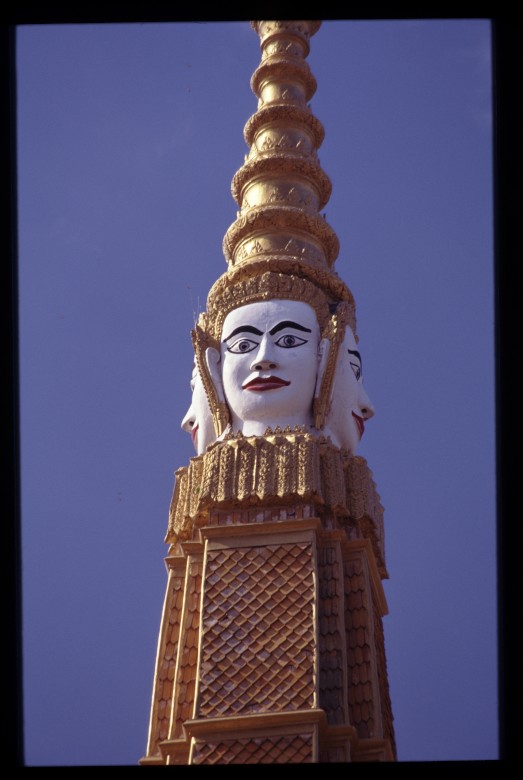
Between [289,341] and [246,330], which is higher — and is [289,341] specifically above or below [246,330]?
below

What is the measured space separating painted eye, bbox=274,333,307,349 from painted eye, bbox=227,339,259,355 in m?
0.26

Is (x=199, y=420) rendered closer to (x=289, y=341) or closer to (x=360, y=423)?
(x=289, y=341)

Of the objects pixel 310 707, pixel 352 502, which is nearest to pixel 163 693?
pixel 310 707

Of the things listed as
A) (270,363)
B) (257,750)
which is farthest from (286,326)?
(257,750)

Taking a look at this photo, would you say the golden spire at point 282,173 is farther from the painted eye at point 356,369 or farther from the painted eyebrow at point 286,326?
the painted eye at point 356,369

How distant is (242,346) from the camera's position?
15242mm

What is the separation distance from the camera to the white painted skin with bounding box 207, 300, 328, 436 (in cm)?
1481

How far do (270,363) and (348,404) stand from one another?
3.23 ft

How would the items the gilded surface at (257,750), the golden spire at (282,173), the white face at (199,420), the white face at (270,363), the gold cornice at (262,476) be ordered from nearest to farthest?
the gilded surface at (257,750)
the gold cornice at (262,476)
the white face at (270,363)
the white face at (199,420)
the golden spire at (282,173)

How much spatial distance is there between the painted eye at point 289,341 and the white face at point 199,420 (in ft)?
3.35

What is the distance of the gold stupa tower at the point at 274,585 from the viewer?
40.8 feet

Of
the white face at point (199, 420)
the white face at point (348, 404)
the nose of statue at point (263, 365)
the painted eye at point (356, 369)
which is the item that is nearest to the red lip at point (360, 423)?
the white face at point (348, 404)

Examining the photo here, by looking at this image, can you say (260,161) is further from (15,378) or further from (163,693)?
(15,378)

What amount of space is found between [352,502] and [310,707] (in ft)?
8.57
